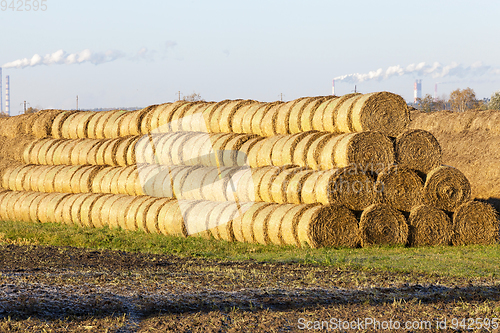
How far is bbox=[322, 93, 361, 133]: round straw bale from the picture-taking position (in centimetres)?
1535

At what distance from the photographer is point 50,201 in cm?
2153

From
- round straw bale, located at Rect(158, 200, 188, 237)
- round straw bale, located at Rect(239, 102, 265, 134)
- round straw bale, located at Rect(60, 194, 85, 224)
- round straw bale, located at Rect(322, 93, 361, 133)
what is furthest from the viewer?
round straw bale, located at Rect(60, 194, 85, 224)

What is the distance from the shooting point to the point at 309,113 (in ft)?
52.7

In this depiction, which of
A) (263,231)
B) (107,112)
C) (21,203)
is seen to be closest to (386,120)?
(263,231)

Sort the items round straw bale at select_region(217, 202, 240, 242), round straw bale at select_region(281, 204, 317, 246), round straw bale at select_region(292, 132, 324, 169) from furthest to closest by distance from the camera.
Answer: round straw bale at select_region(217, 202, 240, 242), round straw bale at select_region(292, 132, 324, 169), round straw bale at select_region(281, 204, 317, 246)

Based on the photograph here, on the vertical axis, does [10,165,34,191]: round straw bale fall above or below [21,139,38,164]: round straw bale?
below

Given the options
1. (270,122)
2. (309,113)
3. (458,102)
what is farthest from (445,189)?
(458,102)

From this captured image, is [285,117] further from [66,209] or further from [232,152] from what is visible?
[66,209]

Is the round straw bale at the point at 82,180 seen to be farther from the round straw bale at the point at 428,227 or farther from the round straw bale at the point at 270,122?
the round straw bale at the point at 428,227

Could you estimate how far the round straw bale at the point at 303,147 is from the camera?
49.6 ft

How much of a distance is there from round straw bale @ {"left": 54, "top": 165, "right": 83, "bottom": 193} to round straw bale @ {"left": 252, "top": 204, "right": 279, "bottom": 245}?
9121mm

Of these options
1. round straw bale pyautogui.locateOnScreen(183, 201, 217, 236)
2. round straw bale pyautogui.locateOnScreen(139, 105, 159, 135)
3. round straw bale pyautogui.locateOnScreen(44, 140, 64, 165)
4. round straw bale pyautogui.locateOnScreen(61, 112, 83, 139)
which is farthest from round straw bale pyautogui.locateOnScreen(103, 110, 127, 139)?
round straw bale pyautogui.locateOnScreen(183, 201, 217, 236)

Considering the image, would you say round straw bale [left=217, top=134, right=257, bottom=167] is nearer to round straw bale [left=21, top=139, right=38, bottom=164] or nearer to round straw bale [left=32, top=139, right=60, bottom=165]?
round straw bale [left=32, top=139, right=60, bottom=165]

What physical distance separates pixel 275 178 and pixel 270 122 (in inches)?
96.9
